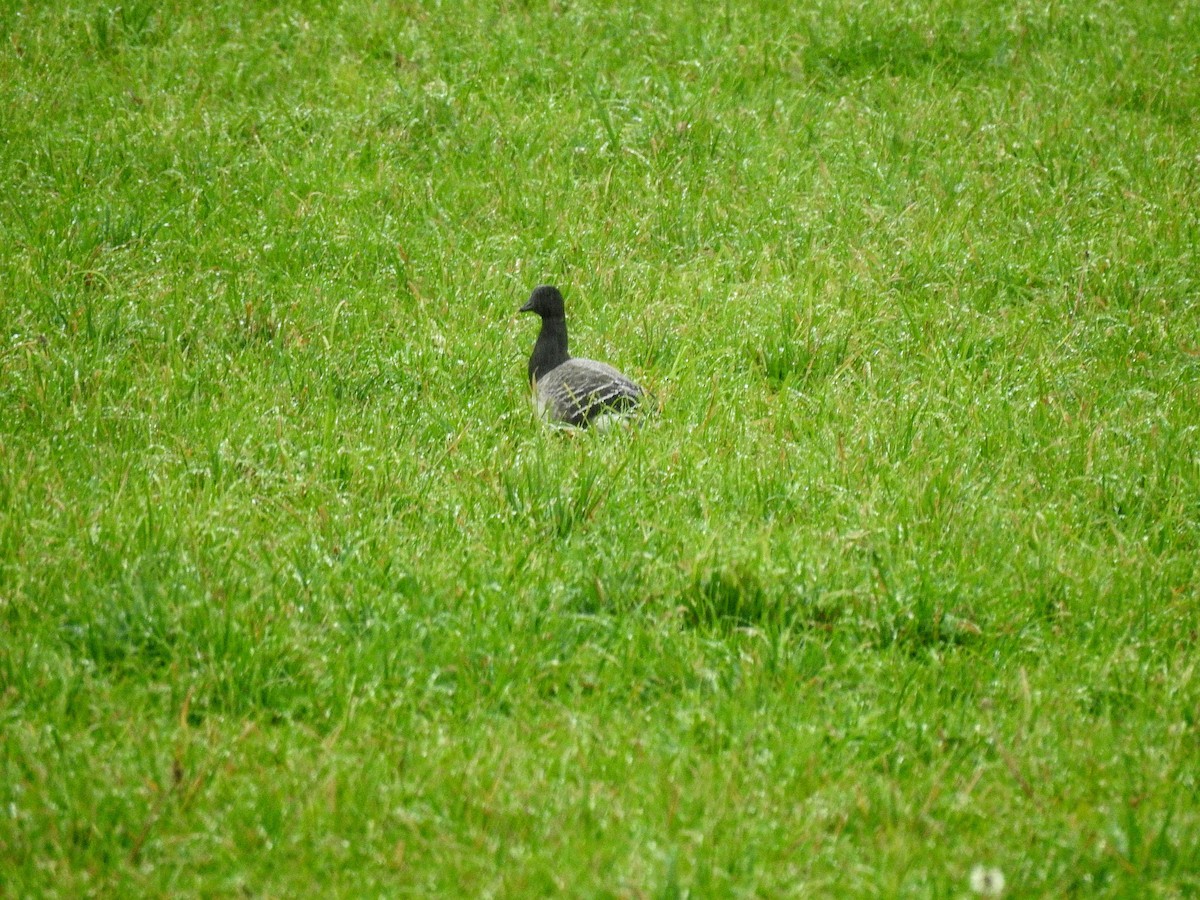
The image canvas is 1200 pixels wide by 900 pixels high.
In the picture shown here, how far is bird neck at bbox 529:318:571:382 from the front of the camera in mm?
6715

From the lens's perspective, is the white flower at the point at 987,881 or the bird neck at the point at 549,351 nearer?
the white flower at the point at 987,881

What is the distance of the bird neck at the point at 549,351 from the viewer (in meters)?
6.71

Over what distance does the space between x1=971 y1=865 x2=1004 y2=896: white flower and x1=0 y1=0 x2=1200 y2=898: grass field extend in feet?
0.33

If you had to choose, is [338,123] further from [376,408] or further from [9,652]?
[9,652]

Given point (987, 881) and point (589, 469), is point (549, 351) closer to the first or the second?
point (589, 469)

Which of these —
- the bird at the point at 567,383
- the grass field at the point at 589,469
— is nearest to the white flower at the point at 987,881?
the grass field at the point at 589,469

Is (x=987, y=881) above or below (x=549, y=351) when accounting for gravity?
below

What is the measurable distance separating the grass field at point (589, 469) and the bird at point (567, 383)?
0.54 feet

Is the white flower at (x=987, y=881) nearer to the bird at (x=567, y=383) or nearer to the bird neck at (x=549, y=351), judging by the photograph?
the bird at (x=567, y=383)

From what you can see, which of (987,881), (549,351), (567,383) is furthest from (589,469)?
(987,881)

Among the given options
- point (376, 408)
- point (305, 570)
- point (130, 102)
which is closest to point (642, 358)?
point (376, 408)

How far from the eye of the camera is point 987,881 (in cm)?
343

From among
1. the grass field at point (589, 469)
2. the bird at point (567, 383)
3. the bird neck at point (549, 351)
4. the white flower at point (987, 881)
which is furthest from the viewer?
the bird neck at point (549, 351)

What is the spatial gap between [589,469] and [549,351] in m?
1.58
